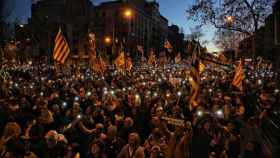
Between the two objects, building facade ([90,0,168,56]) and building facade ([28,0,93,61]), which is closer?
building facade ([28,0,93,61])

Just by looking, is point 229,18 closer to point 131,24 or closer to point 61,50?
point 61,50

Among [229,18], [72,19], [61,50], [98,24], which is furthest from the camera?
[98,24]

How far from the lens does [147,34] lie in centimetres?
10681

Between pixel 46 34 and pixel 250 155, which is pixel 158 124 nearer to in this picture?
pixel 250 155

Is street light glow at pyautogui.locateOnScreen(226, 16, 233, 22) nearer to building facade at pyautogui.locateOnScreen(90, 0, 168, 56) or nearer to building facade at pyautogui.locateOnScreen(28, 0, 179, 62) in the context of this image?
building facade at pyautogui.locateOnScreen(28, 0, 179, 62)

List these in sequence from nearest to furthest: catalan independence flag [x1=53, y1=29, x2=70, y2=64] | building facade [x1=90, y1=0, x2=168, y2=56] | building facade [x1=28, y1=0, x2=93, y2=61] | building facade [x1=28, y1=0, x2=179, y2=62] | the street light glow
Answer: catalan independence flag [x1=53, y1=29, x2=70, y2=64]
the street light glow
building facade [x1=28, y1=0, x2=179, y2=62]
building facade [x1=28, y1=0, x2=93, y2=61]
building facade [x1=90, y1=0, x2=168, y2=56]

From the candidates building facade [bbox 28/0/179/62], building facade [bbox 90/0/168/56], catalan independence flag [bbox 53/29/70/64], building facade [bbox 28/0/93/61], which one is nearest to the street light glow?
catalan independence flag [bbox 53/29/70/64]

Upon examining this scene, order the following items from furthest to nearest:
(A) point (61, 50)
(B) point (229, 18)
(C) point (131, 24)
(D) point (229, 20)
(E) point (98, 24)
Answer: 1. (C) point (131, 24)
2. (E) point (98, 24)
3. (D) point (229, 20)
4. (B) point (229, 18)
5. (A) point (61, 50)

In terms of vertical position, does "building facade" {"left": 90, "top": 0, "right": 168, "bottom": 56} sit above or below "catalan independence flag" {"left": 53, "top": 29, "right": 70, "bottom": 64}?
above

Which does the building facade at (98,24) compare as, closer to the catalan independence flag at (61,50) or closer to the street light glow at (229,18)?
the street light glow at (229,18)

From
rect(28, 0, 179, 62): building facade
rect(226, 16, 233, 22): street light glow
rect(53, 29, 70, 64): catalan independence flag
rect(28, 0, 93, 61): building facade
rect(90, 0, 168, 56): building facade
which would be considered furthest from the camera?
rect(90, 0, 168, 56): building facade

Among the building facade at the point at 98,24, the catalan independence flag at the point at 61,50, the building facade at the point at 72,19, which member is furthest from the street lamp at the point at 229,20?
the building facade at the point at 72,19

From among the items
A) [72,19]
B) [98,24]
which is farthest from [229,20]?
[98,24]

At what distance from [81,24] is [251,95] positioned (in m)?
58.8
